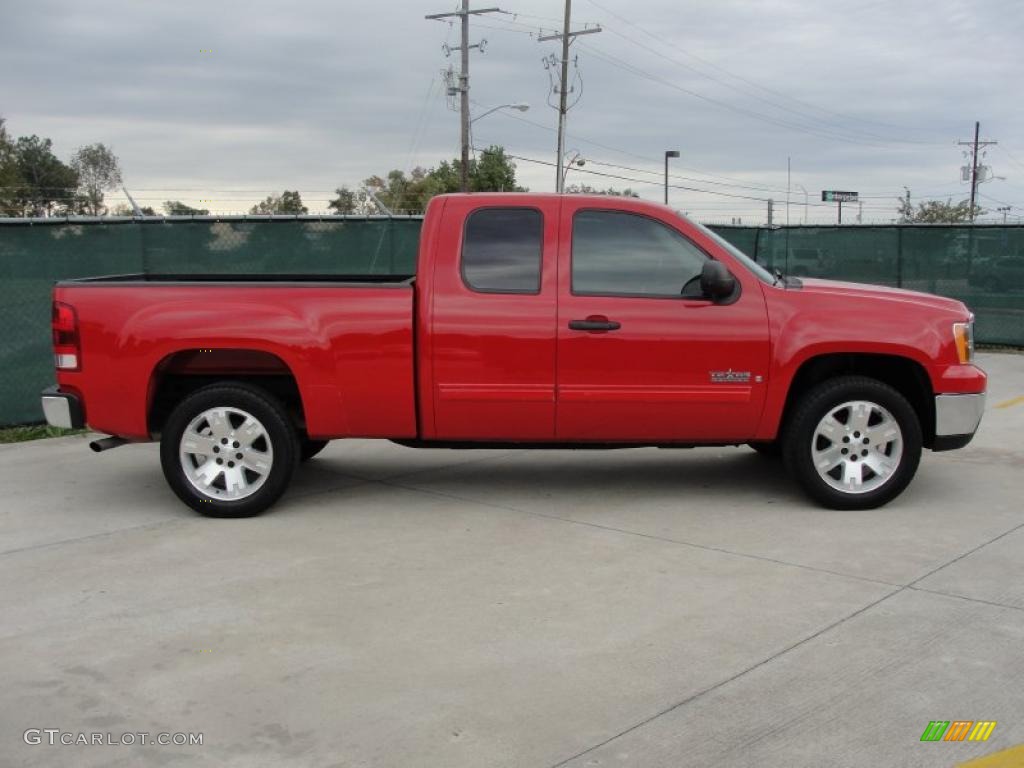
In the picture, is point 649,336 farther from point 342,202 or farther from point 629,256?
point 342,202

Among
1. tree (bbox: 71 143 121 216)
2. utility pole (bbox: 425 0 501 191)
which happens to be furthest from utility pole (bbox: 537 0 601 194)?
tree (bbox: 71 143 121 216)

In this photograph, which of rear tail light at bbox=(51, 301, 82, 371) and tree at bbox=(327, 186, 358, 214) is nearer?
rear tail light at bbox=(51, 301, 82, 371)

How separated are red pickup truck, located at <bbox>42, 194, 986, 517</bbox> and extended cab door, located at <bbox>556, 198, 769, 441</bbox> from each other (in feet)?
0.04

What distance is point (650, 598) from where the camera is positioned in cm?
489

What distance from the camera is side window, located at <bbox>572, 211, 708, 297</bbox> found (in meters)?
6.36

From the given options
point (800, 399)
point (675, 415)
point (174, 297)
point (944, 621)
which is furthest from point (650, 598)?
point (174, 297)

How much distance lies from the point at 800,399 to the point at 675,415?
0.81 m

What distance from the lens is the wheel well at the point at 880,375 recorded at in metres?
6.52

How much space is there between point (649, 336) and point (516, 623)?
2273 mm

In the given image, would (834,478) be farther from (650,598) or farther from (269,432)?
(269,432)

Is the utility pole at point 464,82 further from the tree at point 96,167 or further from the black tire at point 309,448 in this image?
the tree at point 96,167
